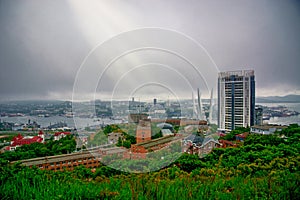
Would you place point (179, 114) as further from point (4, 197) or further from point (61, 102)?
point (61, 102)

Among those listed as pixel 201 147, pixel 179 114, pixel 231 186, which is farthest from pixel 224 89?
pixel 231 186

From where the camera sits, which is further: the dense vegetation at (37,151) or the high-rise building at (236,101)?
the high-rise building at (236,101)

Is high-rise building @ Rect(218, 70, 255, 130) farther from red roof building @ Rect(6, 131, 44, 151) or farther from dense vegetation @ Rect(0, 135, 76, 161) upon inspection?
red roof building @ Rect(6, 131, 44, 151)

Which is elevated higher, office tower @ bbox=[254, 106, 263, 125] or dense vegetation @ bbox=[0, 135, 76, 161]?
office tower @ bbox=[254, 106, 263, 125]

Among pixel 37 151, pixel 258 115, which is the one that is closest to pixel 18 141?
pixel 37 151

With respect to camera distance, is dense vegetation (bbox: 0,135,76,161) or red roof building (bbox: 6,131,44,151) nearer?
dense vegetation (bbox: 0,135,76,161)

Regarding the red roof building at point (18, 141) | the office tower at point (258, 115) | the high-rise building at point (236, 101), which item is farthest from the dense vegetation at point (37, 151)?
the office tower at point (258, 115)

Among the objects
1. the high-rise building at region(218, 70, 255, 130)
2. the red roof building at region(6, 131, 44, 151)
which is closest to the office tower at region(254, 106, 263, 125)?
the high-rise building at region(218, 70, 255, 130)

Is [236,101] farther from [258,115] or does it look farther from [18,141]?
[18,141]

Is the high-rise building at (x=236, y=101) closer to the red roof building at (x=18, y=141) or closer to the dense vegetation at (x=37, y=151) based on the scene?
the dense vegetation at (x=37, y=151)
